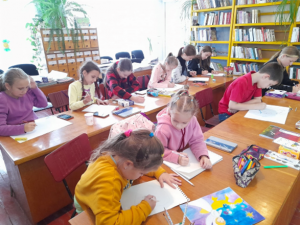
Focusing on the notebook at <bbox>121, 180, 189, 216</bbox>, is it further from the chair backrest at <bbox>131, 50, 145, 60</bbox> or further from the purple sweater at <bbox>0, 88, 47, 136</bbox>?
the chair backrest at <bbox>131, 50, 145, 60</bbox>

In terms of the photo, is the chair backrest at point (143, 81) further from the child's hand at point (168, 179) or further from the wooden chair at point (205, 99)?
the child's hand at point (168, 179)

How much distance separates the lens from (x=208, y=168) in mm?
1111

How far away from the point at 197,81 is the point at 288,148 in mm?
1975

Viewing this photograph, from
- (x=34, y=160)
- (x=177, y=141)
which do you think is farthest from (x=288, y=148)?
(x=34, y=160)

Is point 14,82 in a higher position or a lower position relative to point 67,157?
higher

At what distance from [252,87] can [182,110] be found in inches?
45.5

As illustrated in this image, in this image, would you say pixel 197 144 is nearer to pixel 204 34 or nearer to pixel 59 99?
pixel 59 99

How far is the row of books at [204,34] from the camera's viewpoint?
4828 millimetres

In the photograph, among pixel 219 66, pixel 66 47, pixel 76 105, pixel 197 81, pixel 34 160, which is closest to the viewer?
pixel 34 160

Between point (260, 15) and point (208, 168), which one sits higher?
point (260, 15)

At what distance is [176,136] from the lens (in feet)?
4.30

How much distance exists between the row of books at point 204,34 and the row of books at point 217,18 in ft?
0.54

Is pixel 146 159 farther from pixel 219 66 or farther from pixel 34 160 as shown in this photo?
pixel 219 66

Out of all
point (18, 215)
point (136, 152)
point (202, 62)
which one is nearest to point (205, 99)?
point (202, 62)
